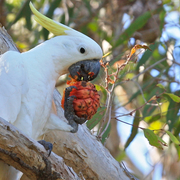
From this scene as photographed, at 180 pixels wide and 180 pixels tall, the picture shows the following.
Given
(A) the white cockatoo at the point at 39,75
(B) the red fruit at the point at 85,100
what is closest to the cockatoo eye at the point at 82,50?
(A) the white cockatoo at the point at 39,75

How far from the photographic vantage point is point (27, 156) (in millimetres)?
1264

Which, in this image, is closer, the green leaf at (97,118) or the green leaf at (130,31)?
the green leaf at (97,118)

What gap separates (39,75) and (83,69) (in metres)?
0.26

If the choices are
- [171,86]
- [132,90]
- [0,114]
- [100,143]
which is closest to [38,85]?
[0,114]

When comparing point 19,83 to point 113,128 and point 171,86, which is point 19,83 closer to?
point 171,86

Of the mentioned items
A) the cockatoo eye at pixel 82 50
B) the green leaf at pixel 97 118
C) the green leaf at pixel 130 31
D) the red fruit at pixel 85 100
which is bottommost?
the green leaf at pixel 97 118

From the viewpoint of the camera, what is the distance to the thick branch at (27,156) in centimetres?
122

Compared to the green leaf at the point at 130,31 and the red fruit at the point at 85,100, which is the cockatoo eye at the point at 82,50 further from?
the green leaf at the point at 130,31

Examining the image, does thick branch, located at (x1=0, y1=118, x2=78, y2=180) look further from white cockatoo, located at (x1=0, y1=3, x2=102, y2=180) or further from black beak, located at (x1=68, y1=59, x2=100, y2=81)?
black beak, located at (x1=68, y1=59, x2=100, y2=81)

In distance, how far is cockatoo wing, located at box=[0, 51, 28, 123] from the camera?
146 cm

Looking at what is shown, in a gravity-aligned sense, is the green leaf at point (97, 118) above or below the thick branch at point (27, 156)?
below

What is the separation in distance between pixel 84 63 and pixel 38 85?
30 cm

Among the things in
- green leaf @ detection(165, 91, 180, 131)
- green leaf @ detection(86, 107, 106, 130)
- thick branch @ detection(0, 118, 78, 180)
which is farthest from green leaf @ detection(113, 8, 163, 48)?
thick branch @ detection(0, 118, 78, 180)

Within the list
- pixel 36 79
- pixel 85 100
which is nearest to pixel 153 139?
pixel 85 100
